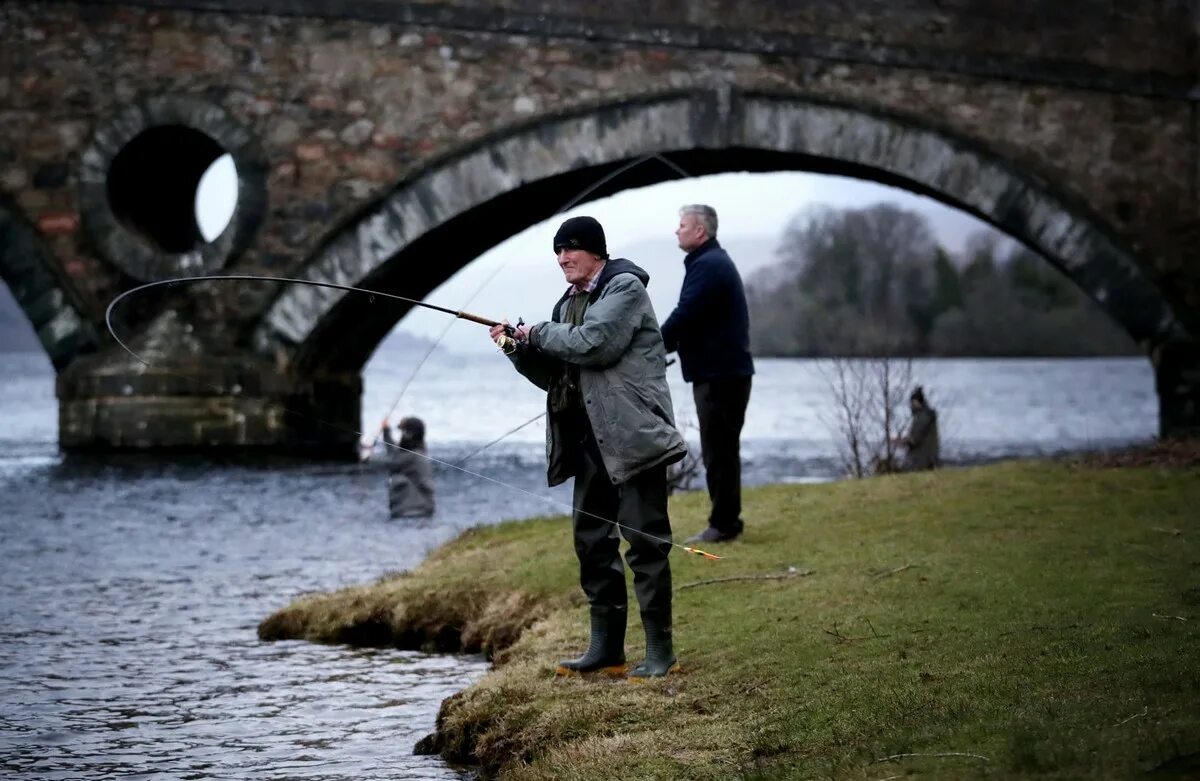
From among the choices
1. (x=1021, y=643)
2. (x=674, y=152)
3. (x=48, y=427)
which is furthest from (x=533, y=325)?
(x=48, y=427)

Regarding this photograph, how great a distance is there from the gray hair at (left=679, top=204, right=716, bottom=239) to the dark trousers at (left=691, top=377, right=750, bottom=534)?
754 millimetres

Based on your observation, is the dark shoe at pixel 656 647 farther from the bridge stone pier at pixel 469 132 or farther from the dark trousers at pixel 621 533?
the bridge stone pier at pixel 469 132

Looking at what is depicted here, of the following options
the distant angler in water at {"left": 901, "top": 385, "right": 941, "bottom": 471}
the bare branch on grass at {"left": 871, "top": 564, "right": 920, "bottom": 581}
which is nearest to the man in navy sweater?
the bare branch on grass at {"left": 871, "top": 564, "right": 920, "bottom": 581}

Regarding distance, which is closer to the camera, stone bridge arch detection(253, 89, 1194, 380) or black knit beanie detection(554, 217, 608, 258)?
black knit beanie detection(554, 217, 608, 258)

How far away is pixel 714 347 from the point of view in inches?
328

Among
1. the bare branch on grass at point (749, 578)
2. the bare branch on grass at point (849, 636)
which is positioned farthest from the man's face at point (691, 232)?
the bare branch on grass at point (849, 636)

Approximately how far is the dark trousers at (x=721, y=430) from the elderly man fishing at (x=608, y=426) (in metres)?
2.42

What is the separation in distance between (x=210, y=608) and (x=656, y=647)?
13.4ft

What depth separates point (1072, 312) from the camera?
99.3 metres

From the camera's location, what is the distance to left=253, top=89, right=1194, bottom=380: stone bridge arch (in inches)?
680

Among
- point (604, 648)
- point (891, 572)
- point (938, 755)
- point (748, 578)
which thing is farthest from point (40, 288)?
point (938, 755)

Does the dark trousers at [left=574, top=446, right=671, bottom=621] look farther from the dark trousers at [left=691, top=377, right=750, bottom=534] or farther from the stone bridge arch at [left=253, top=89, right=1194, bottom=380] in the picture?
the stone bridge arch at [left=253, top=89, right=1194, bottom=380]

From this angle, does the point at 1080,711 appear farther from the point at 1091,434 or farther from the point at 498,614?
the point at 1091,434

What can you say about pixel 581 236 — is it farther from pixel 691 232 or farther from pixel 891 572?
pixel 691 232
